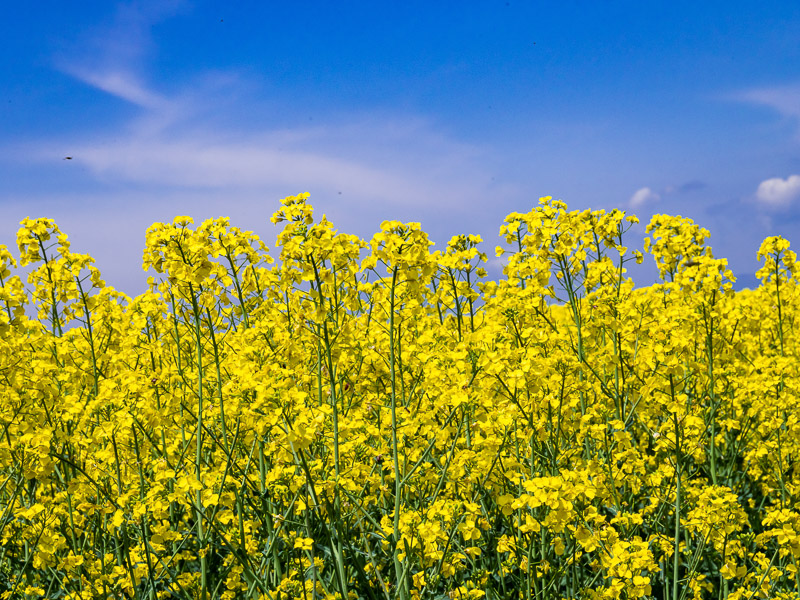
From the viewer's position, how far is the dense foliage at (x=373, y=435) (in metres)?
3.63

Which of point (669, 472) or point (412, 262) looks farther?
point (669, 472)

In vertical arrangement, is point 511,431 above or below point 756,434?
above

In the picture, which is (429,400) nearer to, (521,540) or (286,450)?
(521,540)

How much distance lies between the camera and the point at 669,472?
456 cm

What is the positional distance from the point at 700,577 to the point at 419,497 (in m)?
1.82

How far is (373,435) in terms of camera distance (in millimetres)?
4531

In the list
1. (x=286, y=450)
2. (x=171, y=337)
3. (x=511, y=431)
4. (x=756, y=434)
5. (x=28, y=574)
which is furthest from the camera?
(x=756, y=434)

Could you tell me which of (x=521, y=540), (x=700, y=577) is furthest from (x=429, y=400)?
(x=700, y=577)

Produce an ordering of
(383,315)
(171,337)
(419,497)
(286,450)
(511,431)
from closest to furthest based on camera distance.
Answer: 1. (286,450)
2. (511,431)
3. (419,497)
4. (383,315)
5. (171,337)

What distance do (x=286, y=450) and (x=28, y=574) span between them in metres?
2.62

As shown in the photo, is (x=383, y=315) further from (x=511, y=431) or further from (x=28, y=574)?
(x=28, y=574)

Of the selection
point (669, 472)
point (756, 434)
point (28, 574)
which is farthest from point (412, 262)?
point (756, 434)

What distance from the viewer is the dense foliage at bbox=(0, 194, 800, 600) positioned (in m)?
3.63

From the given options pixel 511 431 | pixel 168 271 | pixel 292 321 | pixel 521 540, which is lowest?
pixel 521 540
